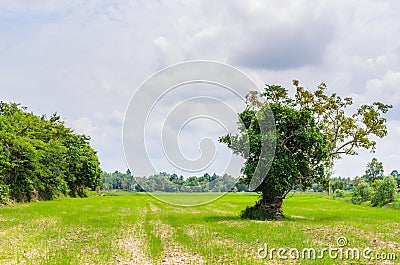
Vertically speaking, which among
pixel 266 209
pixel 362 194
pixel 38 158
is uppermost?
pixel 38 158

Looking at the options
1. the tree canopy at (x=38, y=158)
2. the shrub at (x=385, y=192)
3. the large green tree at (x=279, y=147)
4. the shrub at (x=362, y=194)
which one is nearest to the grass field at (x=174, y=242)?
the large green tree at (x=279, y=147)

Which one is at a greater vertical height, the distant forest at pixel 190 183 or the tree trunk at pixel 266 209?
the distant forest at pixel 190 183

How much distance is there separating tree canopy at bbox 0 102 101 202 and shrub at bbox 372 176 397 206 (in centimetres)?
2934

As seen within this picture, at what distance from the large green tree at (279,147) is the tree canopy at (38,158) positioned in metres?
18.4

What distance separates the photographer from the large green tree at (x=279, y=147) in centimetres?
2155

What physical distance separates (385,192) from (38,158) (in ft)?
101

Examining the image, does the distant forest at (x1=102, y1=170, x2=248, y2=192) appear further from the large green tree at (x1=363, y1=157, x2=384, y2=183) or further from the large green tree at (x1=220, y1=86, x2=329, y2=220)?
the large green tree at (x1=363, y1=157, x2=384, y2=183)

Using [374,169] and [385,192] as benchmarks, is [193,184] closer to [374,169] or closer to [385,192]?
[385,192]

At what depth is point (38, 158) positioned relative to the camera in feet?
136

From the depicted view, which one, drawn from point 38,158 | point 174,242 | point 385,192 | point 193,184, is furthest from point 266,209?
point 38,158

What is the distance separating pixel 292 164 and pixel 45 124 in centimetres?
3985

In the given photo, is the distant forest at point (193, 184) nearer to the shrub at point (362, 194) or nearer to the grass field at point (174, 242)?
the grass field at point (174, 242)

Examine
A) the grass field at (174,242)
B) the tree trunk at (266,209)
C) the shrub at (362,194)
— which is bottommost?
the grass field at (174,242)

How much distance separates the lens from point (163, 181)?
89.0ft
